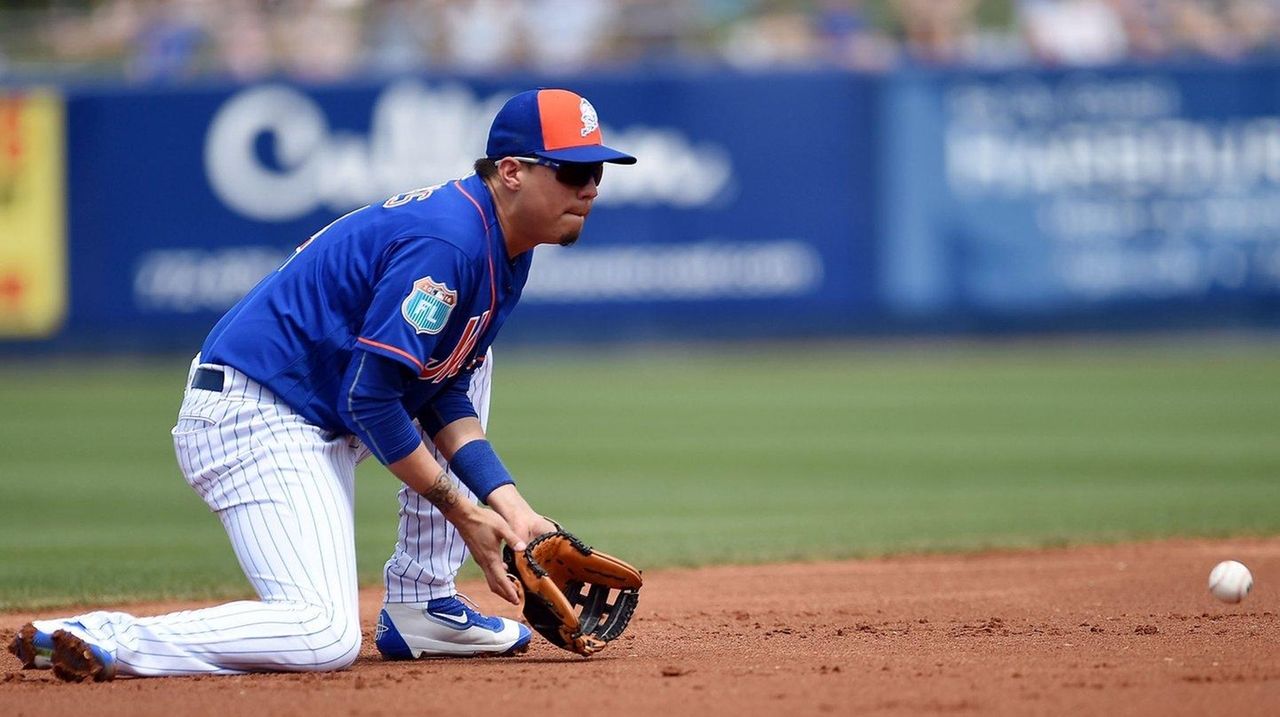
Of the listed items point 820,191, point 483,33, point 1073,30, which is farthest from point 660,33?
point 1073,30

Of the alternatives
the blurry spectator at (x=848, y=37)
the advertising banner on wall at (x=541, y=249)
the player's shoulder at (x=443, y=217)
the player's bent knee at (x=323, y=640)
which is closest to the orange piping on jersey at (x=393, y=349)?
the player's shoulder at (x=443, y=217)

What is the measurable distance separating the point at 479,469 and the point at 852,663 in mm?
1162

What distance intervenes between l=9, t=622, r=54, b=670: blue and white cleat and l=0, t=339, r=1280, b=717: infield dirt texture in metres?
0.08

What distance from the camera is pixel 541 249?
1565cm

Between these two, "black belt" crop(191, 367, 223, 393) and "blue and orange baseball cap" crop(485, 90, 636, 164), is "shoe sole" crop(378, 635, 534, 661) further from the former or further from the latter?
"blue and orange baseball cap" crop(485, 90, 636, 164)

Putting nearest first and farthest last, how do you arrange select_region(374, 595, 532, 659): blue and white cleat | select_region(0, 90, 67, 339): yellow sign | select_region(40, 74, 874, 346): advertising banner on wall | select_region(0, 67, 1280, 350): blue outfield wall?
select_region(374, 595, 532, 659): blue and white cleat, select_region(0, 90, 67, 339): yellow sign, select_region(40, 74, 874, 346): advertising banner on wall, select_region(0, 67, 1280, 350): blue outfield wall

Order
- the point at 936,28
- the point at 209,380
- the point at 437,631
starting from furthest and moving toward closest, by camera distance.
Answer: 1. the point at 936,28
2. the point at 437,631
3. the point at 209,380

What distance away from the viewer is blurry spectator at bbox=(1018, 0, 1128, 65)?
675 inches

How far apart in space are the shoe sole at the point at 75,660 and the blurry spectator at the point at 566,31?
13.2 metres

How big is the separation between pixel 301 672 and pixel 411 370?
935 millimetres

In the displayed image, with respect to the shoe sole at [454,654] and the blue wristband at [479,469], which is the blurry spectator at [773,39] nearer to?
the shoe sole at [454,654]

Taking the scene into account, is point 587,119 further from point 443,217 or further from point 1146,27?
point 1146,27

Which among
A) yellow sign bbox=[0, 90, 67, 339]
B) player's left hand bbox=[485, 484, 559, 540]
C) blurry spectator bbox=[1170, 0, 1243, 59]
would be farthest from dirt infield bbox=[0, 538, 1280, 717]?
blurry spectator bbox=[1170, 0, 1243, 59]

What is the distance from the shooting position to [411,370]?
4.12 metres
